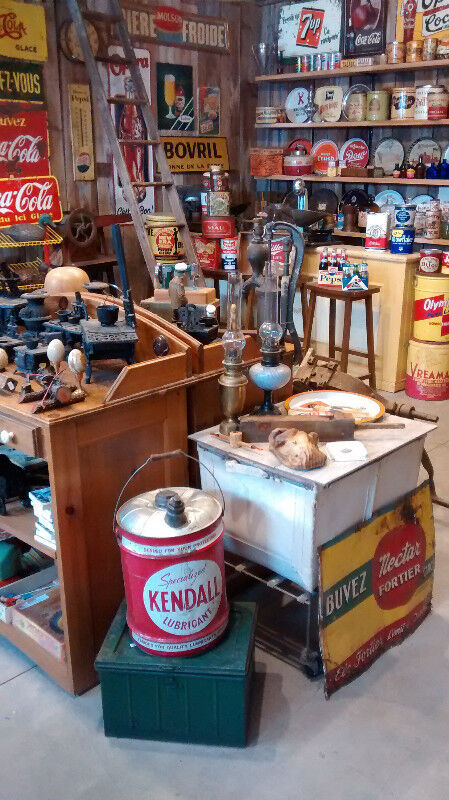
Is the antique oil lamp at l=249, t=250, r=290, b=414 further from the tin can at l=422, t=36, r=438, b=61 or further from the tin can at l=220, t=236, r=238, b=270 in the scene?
the tin can at l=422, t=36, r=438, b=61

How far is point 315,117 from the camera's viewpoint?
584 cm

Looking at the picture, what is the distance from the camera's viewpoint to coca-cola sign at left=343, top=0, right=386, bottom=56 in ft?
17.3

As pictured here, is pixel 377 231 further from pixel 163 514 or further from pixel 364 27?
pixel 163 514

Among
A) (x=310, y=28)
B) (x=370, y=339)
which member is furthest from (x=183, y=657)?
(x=310, y=28)

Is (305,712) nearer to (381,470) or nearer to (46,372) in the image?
(381,470)

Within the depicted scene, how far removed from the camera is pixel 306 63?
19.0 feet

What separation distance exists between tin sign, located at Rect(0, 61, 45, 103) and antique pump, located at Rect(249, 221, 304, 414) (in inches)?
104

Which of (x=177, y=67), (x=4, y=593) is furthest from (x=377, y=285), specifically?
(x=4, y=593)

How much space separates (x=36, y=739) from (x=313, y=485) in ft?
3.42

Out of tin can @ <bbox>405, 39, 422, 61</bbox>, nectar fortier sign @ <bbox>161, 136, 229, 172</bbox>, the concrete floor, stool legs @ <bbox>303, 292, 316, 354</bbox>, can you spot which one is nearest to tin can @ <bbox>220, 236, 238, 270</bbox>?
stool legs @ <bbox>303, 292, 316, 354</bbox>

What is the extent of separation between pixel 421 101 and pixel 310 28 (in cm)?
134

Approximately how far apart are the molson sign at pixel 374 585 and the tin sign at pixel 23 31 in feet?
12.5

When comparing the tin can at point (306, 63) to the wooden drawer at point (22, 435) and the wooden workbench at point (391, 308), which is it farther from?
the wooden drawer at point (22, 435)

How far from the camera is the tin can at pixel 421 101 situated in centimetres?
495
